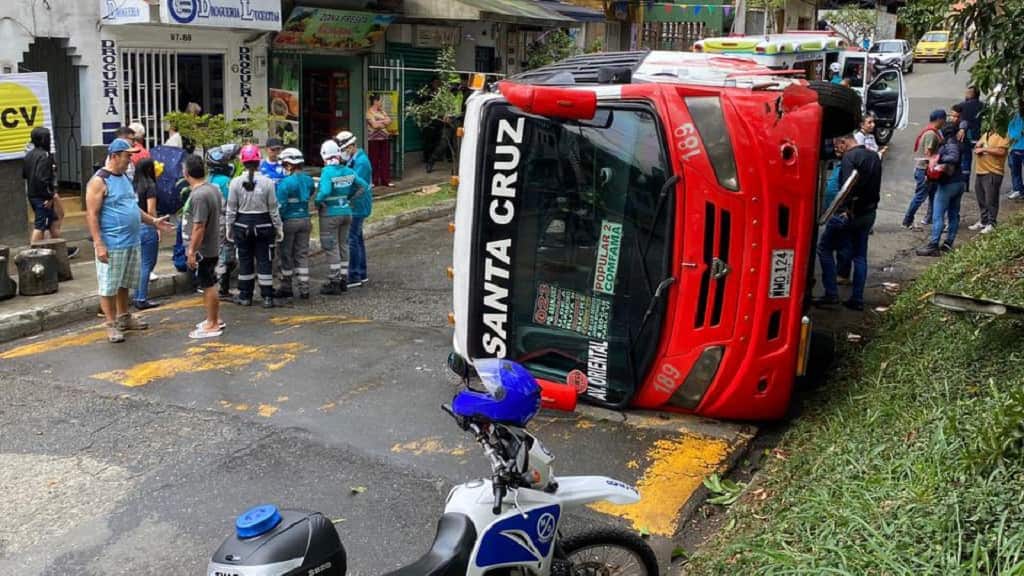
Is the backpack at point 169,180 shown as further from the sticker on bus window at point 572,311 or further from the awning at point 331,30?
the sticker on bus window at point 572,311

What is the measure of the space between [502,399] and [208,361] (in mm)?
5225

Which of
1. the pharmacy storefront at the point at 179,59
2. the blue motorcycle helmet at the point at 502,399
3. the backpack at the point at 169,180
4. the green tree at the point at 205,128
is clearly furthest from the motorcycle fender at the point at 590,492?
the pharmacy storefront at the point at 179,59

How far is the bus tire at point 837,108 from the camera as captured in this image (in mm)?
7395

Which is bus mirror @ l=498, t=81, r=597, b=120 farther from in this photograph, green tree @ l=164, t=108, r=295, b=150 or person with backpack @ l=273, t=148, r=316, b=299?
green tree @ l=164, t=108, r=295, b=150

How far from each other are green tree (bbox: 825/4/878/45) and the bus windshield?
112ft

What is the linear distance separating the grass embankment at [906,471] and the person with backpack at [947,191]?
5.14m

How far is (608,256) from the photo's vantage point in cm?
660

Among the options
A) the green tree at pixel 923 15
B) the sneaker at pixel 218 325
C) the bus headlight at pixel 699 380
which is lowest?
the sneaker at pixel 218 325

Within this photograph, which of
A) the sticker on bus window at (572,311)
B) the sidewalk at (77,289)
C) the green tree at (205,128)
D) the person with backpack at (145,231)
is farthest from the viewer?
the green tree at (205,128)

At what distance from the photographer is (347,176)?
10.9 m

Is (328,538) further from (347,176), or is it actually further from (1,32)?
(1,32)

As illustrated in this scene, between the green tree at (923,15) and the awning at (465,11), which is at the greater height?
the awning at (465,11)

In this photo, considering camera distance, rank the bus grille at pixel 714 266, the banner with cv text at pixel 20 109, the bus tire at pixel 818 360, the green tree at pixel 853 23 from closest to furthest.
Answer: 1. the bus grille at pixel 714 266
2. the bus tire at pixel 818 360
3. the banner with cv text at pixel 20 109
4. the green tree at pixel 853 23

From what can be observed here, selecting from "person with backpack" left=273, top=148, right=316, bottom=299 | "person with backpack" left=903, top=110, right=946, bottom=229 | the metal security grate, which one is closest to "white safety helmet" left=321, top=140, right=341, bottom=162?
"person with backpack" left=273, top=148, right=316, bottom=299
